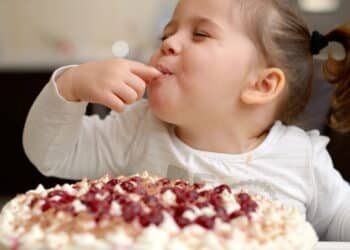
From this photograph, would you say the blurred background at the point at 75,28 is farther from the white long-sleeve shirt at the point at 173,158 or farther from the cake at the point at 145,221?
the cake at the point at 145,221

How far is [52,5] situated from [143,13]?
0.50 metres

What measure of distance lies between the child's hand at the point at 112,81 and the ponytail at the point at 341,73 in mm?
402

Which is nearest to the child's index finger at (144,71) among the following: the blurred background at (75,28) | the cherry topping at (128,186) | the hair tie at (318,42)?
the cherry topping at (128,186)

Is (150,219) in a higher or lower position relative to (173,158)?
higher

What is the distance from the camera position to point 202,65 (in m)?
1.06

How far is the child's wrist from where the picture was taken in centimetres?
104

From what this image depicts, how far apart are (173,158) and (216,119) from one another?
107mm

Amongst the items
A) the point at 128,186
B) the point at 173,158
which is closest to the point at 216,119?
the point at 173,158

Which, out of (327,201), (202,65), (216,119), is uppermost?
(202,65)

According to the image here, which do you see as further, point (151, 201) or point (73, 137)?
point (73, 137)

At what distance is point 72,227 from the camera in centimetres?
62

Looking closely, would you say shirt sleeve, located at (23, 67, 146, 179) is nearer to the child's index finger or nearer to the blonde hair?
the child's index finger

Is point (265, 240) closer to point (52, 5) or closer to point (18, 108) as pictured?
point (18, 108)

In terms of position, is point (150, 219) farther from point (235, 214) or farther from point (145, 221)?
point (235, 214)
